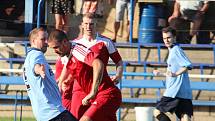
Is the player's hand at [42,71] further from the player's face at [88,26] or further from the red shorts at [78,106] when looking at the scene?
the red shorts at [78,106]

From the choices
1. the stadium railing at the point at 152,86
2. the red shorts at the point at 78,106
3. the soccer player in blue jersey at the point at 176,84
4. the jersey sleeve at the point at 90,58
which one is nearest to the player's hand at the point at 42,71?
the jersey sleeve at the point at 90,58

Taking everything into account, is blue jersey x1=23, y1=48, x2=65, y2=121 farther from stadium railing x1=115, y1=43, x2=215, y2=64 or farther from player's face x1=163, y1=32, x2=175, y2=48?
stadium railing x1=115, y1=43, x2=215, y2=64

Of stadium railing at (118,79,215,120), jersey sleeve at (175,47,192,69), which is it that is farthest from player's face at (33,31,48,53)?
stadium railing at (118,79,215,120)

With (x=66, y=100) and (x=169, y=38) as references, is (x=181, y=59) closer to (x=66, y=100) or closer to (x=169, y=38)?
(x=169, y=38)

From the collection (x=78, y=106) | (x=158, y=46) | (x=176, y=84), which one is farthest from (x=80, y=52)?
(x=158, y=46)

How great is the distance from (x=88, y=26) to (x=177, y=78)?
2.72 m

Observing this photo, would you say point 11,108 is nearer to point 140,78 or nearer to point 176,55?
point 140,78

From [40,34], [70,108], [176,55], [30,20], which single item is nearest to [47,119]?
[40,34]

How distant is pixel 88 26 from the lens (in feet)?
28.4

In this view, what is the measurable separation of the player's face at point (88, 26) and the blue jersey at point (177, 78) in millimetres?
2305

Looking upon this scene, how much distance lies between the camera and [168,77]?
10984mm

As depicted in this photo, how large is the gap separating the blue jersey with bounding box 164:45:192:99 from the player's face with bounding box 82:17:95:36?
230 cm

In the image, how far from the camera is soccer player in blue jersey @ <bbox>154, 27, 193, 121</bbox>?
10.7m

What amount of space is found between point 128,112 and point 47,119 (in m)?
6.26
